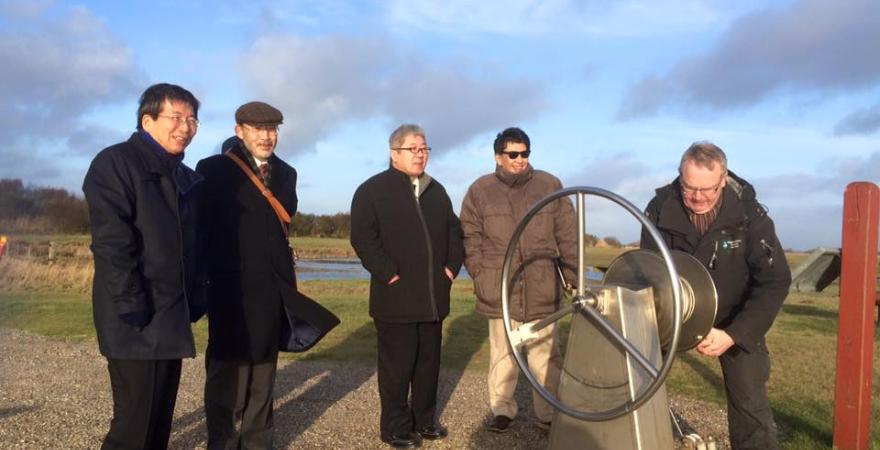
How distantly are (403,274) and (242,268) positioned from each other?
1292 millimetres

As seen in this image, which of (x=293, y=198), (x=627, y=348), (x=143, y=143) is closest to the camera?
(x=627, y=348)

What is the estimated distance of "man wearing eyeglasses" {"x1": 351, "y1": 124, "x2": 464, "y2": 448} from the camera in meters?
5.75

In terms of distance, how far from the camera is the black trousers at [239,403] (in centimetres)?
496

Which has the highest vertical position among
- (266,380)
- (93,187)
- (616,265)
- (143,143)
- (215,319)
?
(143,143)

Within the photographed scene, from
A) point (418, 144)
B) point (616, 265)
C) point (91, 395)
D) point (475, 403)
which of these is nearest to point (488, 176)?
point (418, 144)

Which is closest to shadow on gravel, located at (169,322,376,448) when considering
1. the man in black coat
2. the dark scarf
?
the man in black coat

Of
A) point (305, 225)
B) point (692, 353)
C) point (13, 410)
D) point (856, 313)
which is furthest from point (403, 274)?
point (305, 225)

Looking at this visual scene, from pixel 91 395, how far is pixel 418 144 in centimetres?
399

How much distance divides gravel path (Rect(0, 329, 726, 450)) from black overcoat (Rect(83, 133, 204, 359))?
7.02 ft

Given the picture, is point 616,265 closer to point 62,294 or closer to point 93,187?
Answer: point 93,187

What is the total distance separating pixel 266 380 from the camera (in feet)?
16.8

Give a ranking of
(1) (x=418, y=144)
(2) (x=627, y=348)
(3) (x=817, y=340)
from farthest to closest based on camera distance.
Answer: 1. (3) (x=817, y=340)
2. (1) (x=418, y=144)
3. (2) (x=627, y=348)

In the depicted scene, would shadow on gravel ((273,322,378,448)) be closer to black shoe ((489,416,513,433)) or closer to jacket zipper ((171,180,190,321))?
black shoe ((489,416,513,433))

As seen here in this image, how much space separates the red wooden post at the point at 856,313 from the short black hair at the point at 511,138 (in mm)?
2298
